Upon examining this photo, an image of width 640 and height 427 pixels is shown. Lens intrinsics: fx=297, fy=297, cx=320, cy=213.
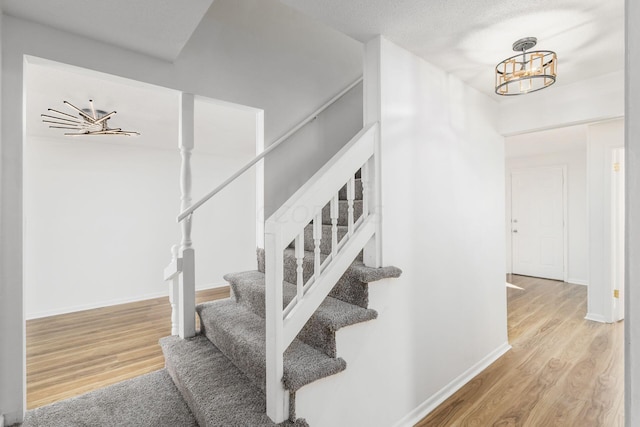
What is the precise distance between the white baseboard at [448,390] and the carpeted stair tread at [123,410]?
1242 mm

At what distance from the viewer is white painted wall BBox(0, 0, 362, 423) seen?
4.92ft

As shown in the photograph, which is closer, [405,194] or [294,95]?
[405,194]

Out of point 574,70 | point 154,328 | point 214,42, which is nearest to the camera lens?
point 574,70

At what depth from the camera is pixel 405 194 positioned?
181 centimetres

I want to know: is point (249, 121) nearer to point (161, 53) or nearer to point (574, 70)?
point (161, 53)

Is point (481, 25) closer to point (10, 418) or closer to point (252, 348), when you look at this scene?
point (252, 348)

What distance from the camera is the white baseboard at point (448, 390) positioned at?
5.94ft

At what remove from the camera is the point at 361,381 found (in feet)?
5.06

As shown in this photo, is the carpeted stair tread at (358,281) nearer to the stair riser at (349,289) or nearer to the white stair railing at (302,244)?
the stair riser at (349,289)

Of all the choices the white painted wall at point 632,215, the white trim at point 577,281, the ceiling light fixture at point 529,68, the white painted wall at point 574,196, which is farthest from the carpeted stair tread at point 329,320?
the white trim at point 577,281

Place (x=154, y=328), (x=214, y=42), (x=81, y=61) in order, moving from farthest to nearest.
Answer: (x=154, y=328) → (x=214, y=42) → (x=81, y=61)

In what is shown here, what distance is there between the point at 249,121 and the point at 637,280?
3646 mm

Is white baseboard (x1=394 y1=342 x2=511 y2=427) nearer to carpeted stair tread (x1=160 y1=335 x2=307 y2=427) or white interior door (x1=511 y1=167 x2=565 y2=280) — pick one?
carpeted stair tread (x1=160 y1=335 x2=307 y2=427)

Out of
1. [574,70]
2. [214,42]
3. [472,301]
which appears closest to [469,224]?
[472,301]
